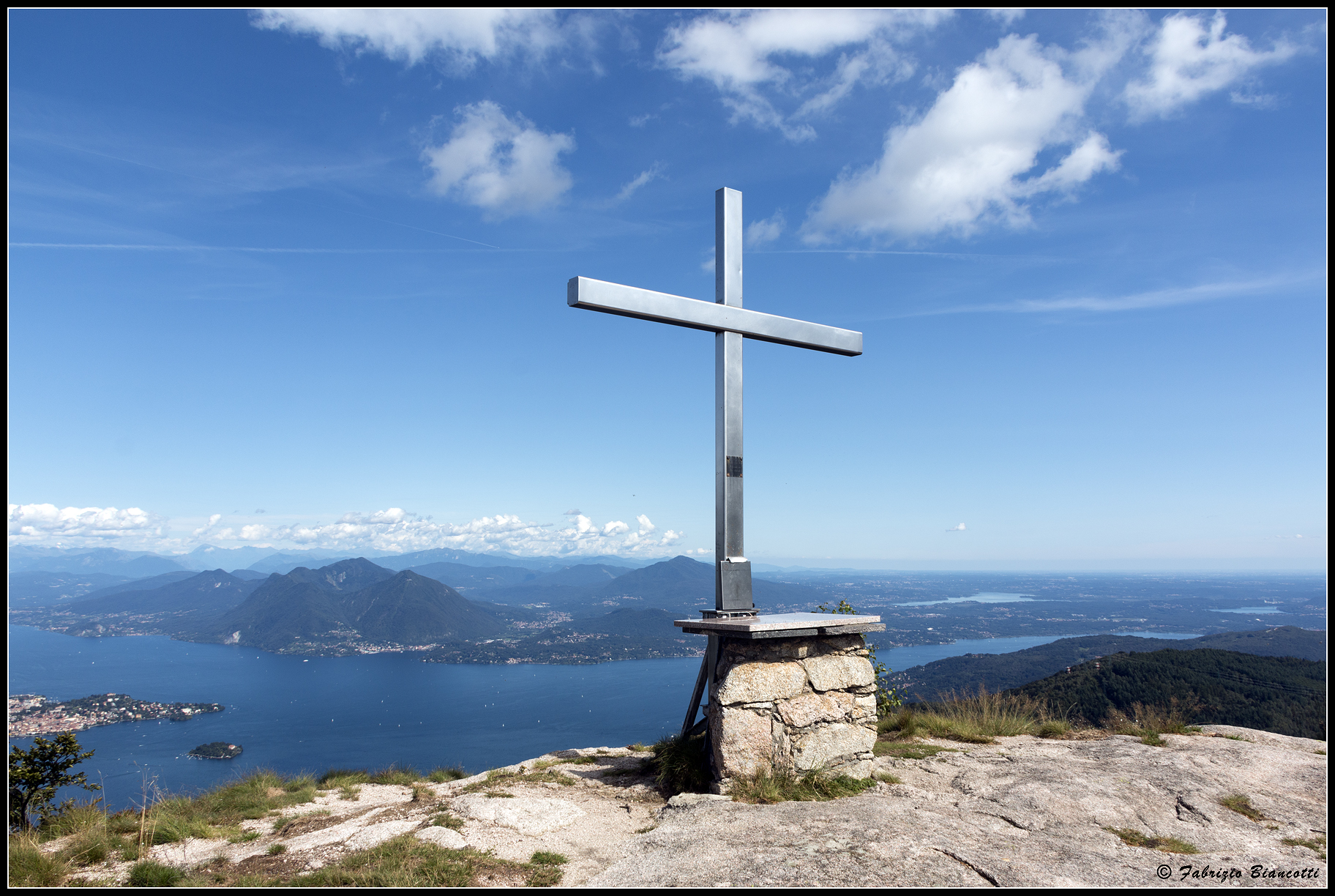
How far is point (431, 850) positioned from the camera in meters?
4.71

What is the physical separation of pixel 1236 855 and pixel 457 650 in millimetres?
185564

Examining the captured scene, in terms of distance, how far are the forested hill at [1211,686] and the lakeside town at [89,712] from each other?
90.5 m

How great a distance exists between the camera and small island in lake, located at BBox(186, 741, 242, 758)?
7400 cm

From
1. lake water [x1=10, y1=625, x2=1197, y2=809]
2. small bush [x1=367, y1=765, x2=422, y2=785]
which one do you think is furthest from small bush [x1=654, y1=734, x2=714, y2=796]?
lake water [x1=10, y1=625, x2=1197, y2=809]

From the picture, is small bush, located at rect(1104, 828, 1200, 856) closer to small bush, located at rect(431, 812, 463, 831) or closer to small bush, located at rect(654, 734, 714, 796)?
small bush, located at rect(654, 734, 714, 796)

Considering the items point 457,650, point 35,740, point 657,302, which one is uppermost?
point 657,302

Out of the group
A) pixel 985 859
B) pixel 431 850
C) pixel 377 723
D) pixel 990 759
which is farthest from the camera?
pixel 377 723

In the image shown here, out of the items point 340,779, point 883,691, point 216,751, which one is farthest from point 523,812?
point 216,751

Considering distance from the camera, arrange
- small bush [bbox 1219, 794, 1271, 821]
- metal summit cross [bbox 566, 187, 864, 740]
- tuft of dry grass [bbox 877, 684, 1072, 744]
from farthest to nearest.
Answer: tuft of dry grass [bbox 877, 684, 1072, 744] → metal summit cross [bbox 566, 187, 864, 740] → small bush [bbox 1219, 794, 1271, 821]

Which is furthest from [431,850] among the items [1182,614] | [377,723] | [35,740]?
[1182,614]

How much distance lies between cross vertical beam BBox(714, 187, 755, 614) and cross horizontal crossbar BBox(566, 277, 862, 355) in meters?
0.17

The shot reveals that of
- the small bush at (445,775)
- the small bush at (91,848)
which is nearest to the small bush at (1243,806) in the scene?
the small bush at (445,775)

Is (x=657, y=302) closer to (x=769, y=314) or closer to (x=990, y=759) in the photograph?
(x=769, y=314)

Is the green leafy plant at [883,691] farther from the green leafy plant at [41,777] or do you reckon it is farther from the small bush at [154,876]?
the green leafy plant at [41,777]
